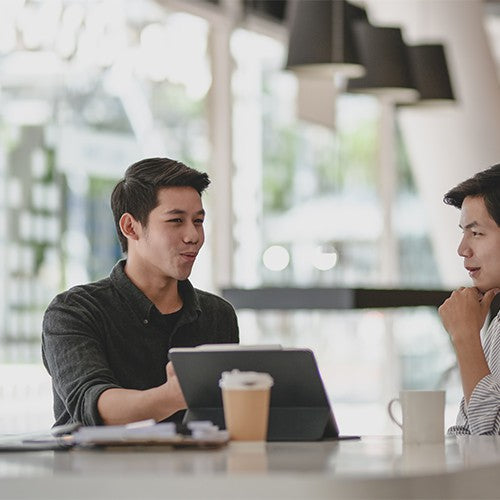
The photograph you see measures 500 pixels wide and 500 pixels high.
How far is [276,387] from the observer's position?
2.41 m

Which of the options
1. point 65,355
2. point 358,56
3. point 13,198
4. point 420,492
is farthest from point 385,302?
point 420,492

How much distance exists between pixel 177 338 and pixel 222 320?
18 cm

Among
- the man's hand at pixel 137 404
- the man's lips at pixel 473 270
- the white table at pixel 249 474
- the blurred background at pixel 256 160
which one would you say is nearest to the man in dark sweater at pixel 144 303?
the man's hand at pixel 137 404

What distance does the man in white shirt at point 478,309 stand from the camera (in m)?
2.74

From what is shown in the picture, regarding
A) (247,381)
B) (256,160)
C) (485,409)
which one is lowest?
(485,409)

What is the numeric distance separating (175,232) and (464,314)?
2.43ft

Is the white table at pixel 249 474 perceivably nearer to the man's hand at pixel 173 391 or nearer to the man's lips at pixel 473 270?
the man's hand at pixel 173 391

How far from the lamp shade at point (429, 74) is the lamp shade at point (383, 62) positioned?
348 mm

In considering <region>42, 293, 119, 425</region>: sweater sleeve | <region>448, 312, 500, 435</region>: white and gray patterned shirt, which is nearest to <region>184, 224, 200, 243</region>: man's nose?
<region>42, 293, 119, 425</region>: sweater sleeve

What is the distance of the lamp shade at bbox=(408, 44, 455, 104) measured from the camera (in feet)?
22.7

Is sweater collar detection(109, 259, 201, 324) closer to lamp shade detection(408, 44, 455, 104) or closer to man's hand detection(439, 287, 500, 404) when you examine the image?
man's hand detection(439, 287, 500, 404)

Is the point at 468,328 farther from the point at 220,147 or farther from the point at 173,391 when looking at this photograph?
the point at 220,147

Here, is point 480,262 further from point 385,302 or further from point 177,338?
point 385,302

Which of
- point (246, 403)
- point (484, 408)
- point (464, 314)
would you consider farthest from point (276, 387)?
point (464, 314)
